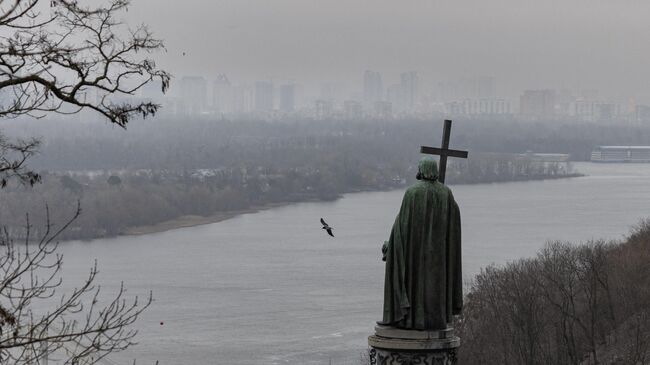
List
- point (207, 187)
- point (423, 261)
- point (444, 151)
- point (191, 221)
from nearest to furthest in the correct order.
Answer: point (423, 261) → point (444, 151) → point (191, 221) → point (207, 187)

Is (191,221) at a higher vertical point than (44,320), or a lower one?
lower

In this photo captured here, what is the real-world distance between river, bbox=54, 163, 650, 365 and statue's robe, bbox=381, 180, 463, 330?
69.0 ft

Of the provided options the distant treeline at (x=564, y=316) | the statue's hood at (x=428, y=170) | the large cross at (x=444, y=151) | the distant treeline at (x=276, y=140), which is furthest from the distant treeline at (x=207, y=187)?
the statue's hood at (x=428, y=170)

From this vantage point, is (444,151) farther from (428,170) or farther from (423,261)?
(423,261)

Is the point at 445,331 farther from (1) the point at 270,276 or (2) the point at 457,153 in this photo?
(1) the point at 270,276

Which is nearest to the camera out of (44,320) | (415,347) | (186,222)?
(44,320)

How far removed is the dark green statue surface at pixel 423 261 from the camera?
18.0 feet

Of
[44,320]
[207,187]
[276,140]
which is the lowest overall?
[207,187]

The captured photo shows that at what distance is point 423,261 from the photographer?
552 cm

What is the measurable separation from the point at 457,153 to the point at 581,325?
14098 mm

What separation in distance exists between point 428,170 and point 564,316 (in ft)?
47.8

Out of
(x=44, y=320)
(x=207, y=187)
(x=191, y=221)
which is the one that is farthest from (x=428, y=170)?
(x=207, y=187)

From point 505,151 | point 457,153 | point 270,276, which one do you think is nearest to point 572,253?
point 270,276

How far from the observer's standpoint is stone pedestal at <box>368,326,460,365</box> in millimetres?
5414
